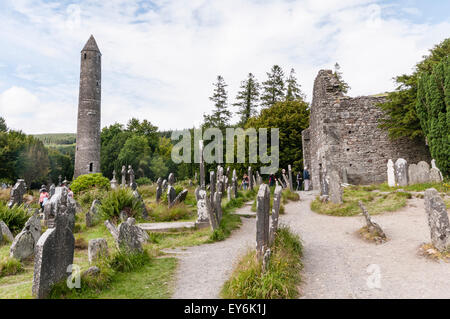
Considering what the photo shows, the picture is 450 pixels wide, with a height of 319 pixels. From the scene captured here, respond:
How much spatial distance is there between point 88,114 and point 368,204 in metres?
25.8

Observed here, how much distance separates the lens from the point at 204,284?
484 cm

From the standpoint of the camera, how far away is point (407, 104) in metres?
15.9

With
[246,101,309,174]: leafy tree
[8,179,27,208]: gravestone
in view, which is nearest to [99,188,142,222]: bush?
[8,179,27,208]: gravestone

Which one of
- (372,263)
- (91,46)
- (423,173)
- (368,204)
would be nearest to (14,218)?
(372,263)

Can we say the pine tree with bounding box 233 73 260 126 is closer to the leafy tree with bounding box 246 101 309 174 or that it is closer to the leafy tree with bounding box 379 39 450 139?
the leafy tree with bounding box 246 101 309 174

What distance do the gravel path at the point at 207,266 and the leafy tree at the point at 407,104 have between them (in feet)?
38.1

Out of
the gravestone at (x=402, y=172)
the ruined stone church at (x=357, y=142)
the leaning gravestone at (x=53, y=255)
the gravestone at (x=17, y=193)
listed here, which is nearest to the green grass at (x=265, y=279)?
the leaning gravestone at (x=53, y=255)

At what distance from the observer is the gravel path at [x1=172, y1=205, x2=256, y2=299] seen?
181 inches

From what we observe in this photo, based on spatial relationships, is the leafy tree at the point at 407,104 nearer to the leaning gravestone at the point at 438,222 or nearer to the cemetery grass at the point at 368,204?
the cemetery grass at the point at 368,204

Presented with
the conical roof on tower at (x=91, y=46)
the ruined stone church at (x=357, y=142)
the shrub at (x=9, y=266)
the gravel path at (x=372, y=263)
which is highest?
the conical roof on tower at (x=91, y=46)

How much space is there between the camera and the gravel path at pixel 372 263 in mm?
4355

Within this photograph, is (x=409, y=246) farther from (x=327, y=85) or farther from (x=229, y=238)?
(x=327, y=85)

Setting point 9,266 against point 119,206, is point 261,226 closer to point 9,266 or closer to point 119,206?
point 9,266
